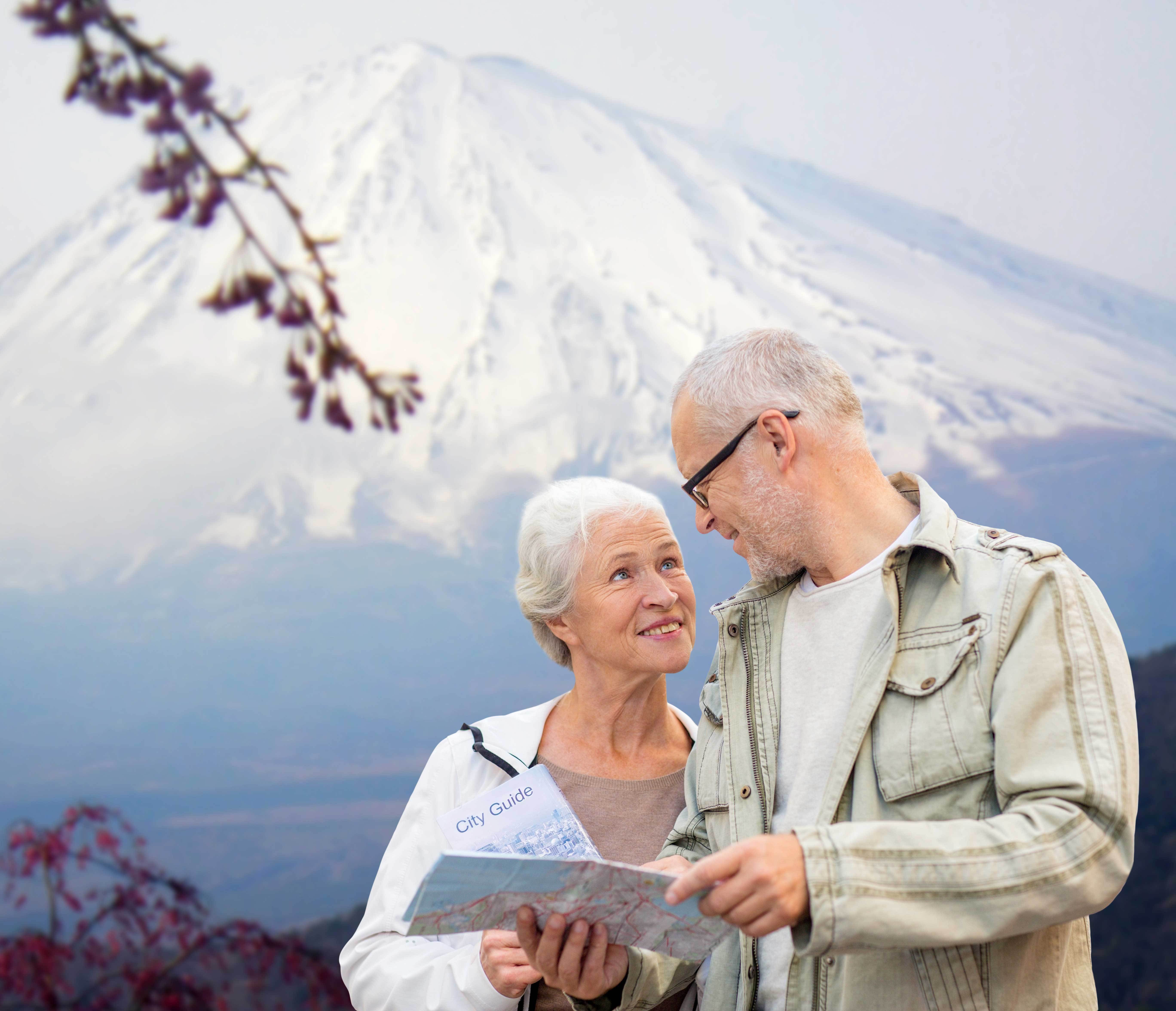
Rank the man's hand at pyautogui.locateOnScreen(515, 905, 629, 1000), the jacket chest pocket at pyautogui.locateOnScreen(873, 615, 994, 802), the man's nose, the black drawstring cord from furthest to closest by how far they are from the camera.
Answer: the black drawstring cord
the man's nose
the man's hand at pyautogui.locateOnScreen(515, 905, 629, 1000)
the jacket chest pocket at pyautogui.locateOnScreen(873, 615, 994, 802)

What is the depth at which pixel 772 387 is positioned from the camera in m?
1.48

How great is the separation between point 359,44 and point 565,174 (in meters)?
2.12

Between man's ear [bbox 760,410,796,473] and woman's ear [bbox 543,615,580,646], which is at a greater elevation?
man's ear [bbox 760,410,796,473]

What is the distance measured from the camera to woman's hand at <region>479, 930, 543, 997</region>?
154 centimetres

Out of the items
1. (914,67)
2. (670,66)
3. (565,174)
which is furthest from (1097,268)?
(565,174)

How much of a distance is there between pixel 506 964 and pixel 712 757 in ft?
1.46


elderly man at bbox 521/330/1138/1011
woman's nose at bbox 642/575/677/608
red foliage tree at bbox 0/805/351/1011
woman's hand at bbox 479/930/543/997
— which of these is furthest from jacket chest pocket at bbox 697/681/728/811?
red foliage tree at bbox 0/805/351/1011

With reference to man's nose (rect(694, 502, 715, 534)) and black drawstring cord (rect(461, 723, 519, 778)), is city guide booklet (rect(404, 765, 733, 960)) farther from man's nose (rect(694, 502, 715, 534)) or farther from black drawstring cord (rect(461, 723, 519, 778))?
man's nose (rect(694, 502, 715, 534))

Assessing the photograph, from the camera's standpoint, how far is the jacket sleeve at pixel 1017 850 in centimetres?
103

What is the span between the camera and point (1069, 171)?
623cm

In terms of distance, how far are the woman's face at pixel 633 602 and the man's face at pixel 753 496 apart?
1.24ft

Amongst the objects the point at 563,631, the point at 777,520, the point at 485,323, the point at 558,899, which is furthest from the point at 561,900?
the point at 485,323

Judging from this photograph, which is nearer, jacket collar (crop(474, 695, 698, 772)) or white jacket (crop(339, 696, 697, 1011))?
white jacket (crop(339, 696, 697, 1011))

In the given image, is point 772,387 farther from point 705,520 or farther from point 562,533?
point 562,533
